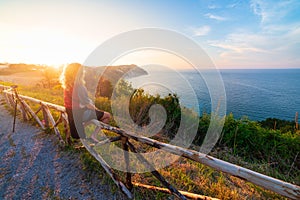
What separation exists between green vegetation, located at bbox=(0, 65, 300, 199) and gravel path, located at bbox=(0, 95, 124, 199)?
23cm

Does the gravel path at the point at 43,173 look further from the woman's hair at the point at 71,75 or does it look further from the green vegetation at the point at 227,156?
the woman's hair at the point at 71,75

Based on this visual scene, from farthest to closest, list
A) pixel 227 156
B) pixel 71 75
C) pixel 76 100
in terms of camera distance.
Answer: pixel 227 156 < pixel 76 100 < pixel 71 75

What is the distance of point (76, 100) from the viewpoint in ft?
10.4

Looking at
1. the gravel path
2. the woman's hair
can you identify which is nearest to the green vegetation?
the gravel path

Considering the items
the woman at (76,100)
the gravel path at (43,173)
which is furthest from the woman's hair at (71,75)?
the gravel path at (43,173)

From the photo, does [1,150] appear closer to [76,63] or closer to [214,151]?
[76,63]

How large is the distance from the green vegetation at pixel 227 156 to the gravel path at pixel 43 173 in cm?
23

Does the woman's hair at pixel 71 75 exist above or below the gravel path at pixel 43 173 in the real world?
above

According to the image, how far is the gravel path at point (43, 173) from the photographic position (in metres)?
2.83

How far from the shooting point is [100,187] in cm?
289

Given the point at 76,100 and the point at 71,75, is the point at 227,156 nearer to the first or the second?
the point at 76,100

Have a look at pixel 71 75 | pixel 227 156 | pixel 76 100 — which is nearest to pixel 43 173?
pixel 76 100

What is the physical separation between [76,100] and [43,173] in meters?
1.78

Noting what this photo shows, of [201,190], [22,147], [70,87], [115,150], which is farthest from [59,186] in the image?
[201,190]
